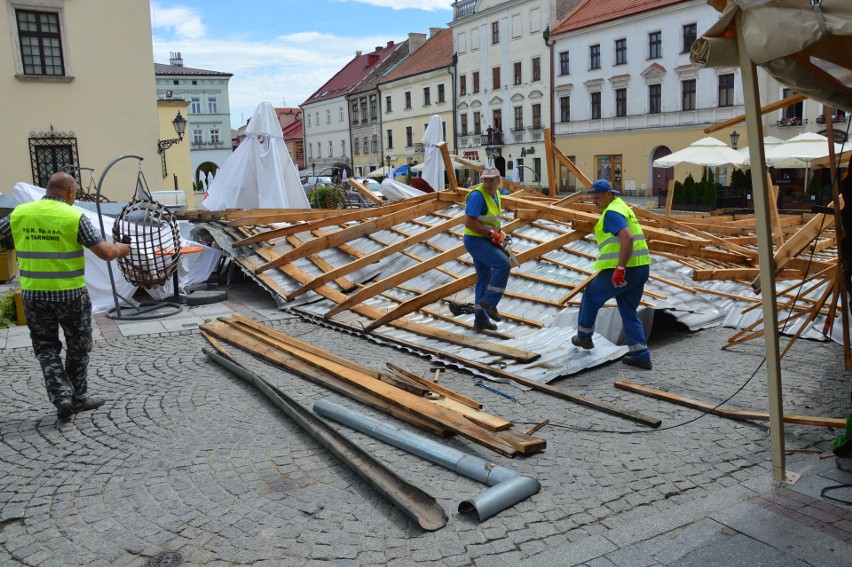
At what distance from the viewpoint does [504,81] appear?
4694cm

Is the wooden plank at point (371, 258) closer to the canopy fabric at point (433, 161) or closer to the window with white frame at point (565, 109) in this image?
the canopy fabric at point (433, 161)

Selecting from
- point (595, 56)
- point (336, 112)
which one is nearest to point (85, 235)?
point (595, 56)

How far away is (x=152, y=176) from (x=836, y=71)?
71.6 ft

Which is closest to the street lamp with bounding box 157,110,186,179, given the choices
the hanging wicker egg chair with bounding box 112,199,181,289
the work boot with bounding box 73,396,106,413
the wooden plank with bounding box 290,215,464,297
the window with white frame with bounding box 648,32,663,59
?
the hanging wicker egg chair with bounding box 112,199,181,289

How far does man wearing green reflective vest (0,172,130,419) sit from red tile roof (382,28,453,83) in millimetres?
48326

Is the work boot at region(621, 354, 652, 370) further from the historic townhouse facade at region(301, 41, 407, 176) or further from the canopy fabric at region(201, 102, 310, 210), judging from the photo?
the historic townhouse facade at region(301, 41, 407, 176)

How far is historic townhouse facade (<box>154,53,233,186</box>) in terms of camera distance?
60.7 m

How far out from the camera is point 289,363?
678 centimetres

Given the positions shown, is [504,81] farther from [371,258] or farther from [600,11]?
[371,258]

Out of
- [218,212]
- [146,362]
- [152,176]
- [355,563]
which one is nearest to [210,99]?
[152,176]

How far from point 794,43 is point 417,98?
174 ft

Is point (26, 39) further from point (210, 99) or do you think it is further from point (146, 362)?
point (210, 99)

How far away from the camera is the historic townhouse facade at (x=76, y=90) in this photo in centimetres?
2081

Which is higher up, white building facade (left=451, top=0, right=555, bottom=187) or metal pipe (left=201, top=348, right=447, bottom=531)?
white building facade (left=451, top=0, right=555, bottom=187)
